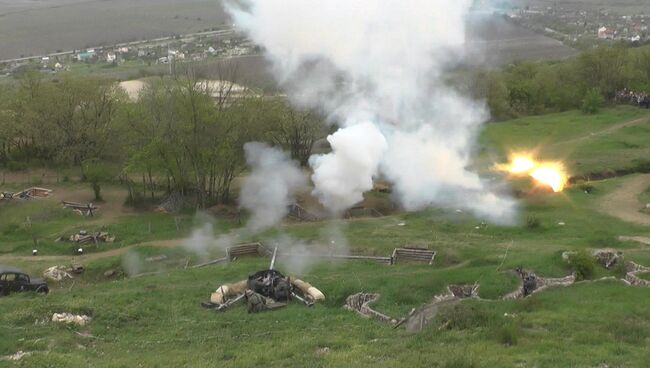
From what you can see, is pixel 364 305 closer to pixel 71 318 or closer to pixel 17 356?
pixel 71 318

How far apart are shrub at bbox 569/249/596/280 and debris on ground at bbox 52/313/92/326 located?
1920 centimetres

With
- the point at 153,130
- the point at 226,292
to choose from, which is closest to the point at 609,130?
the point at 153,130

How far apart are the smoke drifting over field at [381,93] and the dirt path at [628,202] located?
593 cm

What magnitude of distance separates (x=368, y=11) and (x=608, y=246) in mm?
21549

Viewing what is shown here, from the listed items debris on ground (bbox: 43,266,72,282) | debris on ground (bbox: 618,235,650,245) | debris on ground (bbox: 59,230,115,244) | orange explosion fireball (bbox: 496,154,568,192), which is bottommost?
debris on ground (bbox: 59,230,115,244)

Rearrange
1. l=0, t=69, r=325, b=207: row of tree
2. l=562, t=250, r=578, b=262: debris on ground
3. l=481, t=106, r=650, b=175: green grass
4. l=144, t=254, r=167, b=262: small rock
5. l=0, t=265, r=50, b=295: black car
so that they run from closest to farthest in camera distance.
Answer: l=0, t=265, r=50, b=295: black car → l=562, t=250, r=578, b=262: debris on ground → l=144, t=254, r=167, b=262: small rock → l=0, t=69, r=325, b=207: row of tree → l=481, t=106, r=650, b=175: green grass

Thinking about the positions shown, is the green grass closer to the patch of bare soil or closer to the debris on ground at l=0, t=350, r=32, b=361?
the patch of bare soil

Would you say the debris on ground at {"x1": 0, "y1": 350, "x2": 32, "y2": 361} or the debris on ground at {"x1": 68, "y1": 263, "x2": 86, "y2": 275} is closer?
the debris on ground at {"x1": 0, "y1": 350, "x2": 32, "y2": 361}

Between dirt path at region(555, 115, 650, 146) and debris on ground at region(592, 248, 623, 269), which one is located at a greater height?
debris on ground at region(592, 248, 623, 269)

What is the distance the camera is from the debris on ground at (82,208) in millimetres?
45500

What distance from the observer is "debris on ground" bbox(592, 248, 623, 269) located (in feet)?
92.2

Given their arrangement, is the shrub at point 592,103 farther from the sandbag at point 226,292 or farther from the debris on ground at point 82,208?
the sandbag at point 226,292

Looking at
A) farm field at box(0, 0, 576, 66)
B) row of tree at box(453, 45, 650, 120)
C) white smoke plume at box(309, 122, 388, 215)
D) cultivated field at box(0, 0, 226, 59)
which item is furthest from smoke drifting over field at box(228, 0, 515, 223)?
cultivated field at box(0, 0, 226, 59)

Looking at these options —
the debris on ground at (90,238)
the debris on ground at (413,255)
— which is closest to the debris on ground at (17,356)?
the debris on ground at (413,255)
